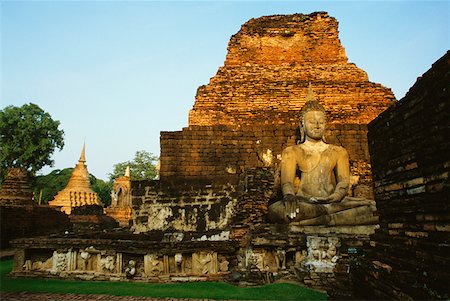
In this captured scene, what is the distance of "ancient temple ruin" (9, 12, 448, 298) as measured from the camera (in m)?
5.05

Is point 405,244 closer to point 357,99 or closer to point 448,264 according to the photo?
point 448,264

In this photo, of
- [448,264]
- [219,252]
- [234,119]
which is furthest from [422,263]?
[234,119]

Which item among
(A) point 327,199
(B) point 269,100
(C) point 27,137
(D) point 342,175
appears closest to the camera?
(A) point 327,199

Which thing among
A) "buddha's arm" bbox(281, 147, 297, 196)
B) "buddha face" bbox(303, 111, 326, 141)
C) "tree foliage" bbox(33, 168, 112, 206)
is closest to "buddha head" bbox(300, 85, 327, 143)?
"buddha face" bbox(303, 111, 326, 141)

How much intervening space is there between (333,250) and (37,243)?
4834mm

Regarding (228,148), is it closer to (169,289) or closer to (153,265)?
(153,265)

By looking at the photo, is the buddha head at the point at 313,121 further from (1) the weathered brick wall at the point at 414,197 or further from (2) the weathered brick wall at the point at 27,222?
(2) the weathered brick wall at the point at 27,222

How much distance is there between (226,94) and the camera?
1283 cm

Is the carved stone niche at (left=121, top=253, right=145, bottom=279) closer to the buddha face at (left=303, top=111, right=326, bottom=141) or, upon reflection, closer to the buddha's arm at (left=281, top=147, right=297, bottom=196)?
the buddha's arm at (left=281, top=147, right=297, bottom=196)

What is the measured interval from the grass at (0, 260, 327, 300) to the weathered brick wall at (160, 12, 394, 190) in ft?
16.3

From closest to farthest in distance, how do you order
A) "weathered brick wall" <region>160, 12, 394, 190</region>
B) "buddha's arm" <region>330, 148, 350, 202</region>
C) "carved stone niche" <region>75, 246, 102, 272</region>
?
"carved stone niche" <region>75, 246, 102, 272</region> → "buddha's arm" <region>330, 148, 350, 202</region> → "weathered brick wall" <region>160, 12, 394, 190</region>

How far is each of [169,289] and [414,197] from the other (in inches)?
136

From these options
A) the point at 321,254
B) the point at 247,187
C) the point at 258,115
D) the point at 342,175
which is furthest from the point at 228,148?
the point at 321,254

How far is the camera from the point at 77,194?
26359 millimetres
